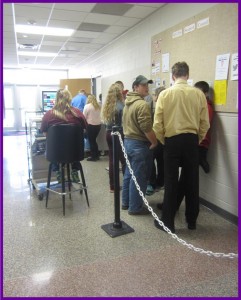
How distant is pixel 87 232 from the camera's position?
8.64 feet

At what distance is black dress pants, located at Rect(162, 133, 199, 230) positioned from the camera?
2459mm

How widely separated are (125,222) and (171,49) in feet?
7.75

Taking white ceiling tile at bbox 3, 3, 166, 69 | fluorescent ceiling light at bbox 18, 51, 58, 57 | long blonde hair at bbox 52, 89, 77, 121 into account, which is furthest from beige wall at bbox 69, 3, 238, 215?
fluorescent ceiling light at bbox 18, 51, 58, 57

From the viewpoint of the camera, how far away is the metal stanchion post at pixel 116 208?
2.50 m

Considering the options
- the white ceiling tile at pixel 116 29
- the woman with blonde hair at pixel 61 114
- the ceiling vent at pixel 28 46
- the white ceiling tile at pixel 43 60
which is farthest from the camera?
the white ceiling tile at pixel 43 60

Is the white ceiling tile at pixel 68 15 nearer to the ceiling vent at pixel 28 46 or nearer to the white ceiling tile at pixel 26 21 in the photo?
the white ceiling tile at pixel 26 21

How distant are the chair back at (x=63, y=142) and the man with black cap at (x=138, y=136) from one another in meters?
0.54

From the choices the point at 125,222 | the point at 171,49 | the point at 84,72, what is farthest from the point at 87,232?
the point at 84,72

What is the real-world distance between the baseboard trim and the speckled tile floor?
59 millimetres

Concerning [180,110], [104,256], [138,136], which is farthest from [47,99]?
[104,256]

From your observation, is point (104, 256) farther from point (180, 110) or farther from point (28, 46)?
point (28, 46)

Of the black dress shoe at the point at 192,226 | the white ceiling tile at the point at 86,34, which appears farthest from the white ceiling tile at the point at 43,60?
the black dress shoe at the point at 192,226

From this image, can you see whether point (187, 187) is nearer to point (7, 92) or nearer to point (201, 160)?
point (201, 160)

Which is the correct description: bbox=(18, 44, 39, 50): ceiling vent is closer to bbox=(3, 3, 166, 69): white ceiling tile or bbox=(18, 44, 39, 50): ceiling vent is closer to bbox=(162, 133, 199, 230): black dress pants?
bbox=(3, 3, 166, 69): white ceiling tile
